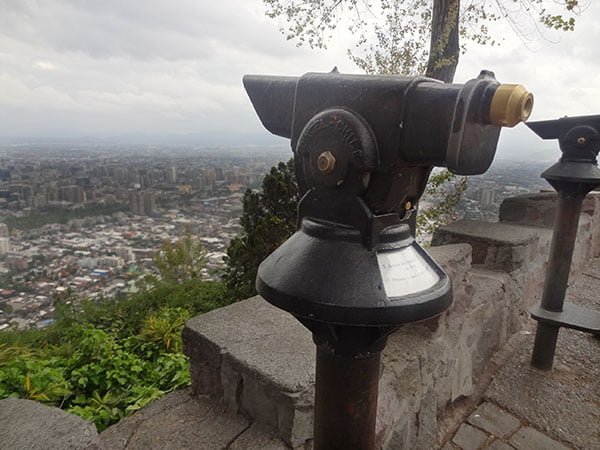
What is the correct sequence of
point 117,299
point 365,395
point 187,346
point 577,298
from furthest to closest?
point 117,299
point 577,298
point 187,346
point 365,395

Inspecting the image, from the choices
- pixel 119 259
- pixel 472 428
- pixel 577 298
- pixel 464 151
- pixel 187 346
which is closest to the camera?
pixel 464 151

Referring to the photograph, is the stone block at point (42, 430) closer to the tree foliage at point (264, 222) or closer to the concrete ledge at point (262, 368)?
the concrete ledge at point (262, 368)

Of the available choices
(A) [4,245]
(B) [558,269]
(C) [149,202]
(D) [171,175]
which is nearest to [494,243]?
(B) [558,269]

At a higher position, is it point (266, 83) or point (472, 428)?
point (266, 83)

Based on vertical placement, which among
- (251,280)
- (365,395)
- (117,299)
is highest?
(365,395)

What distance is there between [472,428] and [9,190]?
9.73m

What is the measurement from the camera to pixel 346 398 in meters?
0.80

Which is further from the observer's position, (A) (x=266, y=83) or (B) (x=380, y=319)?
(A) (x=266, y=83)

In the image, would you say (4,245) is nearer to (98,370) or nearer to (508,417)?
(98,370)

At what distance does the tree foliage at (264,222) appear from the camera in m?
6.82

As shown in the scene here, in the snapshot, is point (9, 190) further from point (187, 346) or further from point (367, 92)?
point (367, 92)

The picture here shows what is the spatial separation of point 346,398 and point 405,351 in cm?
95

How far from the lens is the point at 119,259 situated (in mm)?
10234

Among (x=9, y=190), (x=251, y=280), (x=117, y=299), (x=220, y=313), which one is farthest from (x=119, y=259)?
(x=220, y=313)
